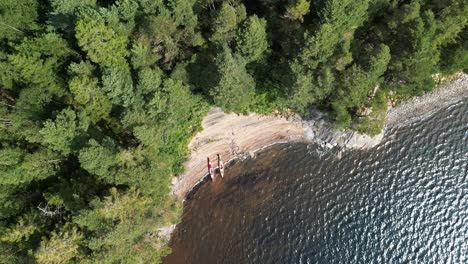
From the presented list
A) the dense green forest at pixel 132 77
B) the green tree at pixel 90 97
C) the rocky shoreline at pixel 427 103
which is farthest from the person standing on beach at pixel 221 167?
the rocky shoreline at pixel 427 103

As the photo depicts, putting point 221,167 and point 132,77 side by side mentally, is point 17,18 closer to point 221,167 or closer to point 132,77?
point 132,77

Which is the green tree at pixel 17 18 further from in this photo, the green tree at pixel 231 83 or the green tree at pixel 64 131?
the green tree at pixel 231 83

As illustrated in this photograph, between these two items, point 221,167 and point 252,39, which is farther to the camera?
point 221,167

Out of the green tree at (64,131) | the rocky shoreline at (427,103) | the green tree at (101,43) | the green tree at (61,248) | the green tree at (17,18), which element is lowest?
the rocky shoreline at (427,103)

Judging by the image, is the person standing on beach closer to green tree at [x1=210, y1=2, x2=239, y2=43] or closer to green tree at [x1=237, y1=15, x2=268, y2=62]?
green tree at [x1=237, y1=15, x2=268, y2=62]

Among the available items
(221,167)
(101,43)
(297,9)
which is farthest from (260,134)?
(101,43)

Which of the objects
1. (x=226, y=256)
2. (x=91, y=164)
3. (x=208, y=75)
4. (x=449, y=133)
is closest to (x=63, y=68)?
(x=91, y=164)

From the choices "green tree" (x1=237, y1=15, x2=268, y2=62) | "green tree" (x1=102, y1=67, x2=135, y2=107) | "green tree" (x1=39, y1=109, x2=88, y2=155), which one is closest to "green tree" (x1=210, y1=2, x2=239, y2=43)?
"green tree" (x1=237, y1=15, x2=268, y2=62)
